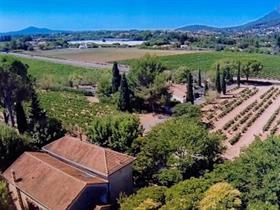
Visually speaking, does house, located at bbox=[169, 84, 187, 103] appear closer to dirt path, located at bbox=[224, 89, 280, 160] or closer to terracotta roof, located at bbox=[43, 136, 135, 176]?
dirt path, located at bbox=[224, 89, 280, 160]

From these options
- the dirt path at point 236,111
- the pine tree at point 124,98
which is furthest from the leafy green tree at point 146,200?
the pine tree at point 124,98

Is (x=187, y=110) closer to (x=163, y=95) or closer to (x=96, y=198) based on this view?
(x=163, y=95)

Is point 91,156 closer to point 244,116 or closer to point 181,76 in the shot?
point 244,116

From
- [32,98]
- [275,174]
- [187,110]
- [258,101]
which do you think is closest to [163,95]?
[187,110]

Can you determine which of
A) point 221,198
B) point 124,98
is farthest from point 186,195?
point 124,98

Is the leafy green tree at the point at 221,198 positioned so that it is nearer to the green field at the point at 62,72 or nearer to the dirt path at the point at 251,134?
the dirt path at the point at 251,134
